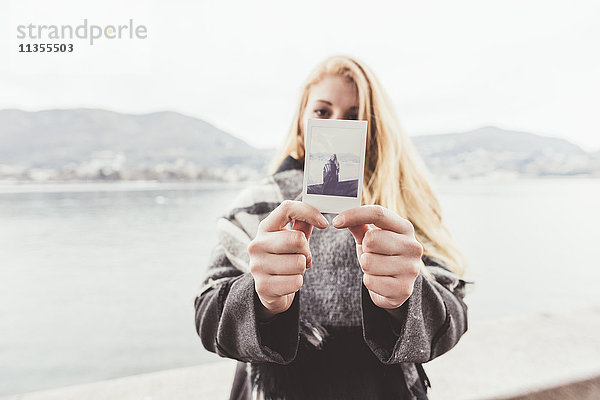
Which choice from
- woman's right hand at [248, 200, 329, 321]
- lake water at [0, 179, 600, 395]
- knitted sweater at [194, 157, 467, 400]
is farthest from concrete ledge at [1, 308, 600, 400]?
lake water at [0, 179, 600, 395]

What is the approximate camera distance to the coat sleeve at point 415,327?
27.0 inches

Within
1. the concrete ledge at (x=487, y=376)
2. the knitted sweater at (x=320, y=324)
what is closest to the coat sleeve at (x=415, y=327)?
the knitted sweater at (x=320, y=324)

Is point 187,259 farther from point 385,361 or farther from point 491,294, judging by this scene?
point 385,361

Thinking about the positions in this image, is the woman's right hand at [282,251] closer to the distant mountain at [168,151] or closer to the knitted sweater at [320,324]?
the knitted sweater at [320,324]

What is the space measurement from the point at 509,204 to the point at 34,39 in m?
4.99

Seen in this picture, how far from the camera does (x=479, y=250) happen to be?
16.0 ft

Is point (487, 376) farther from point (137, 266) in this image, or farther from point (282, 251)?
point (137, 266)

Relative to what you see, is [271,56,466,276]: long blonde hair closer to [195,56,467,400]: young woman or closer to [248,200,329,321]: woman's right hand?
[195,56,467,400]: young woman

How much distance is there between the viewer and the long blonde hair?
91cm

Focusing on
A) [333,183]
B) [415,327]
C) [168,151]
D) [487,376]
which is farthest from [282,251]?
[168,151]

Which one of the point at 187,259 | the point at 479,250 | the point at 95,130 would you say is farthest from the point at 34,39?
the point at 479,250

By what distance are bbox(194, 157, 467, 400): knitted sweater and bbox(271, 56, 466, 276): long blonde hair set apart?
0.06 m

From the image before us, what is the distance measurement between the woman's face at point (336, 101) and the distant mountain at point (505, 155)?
265 centimetres

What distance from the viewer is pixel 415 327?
689 mm
